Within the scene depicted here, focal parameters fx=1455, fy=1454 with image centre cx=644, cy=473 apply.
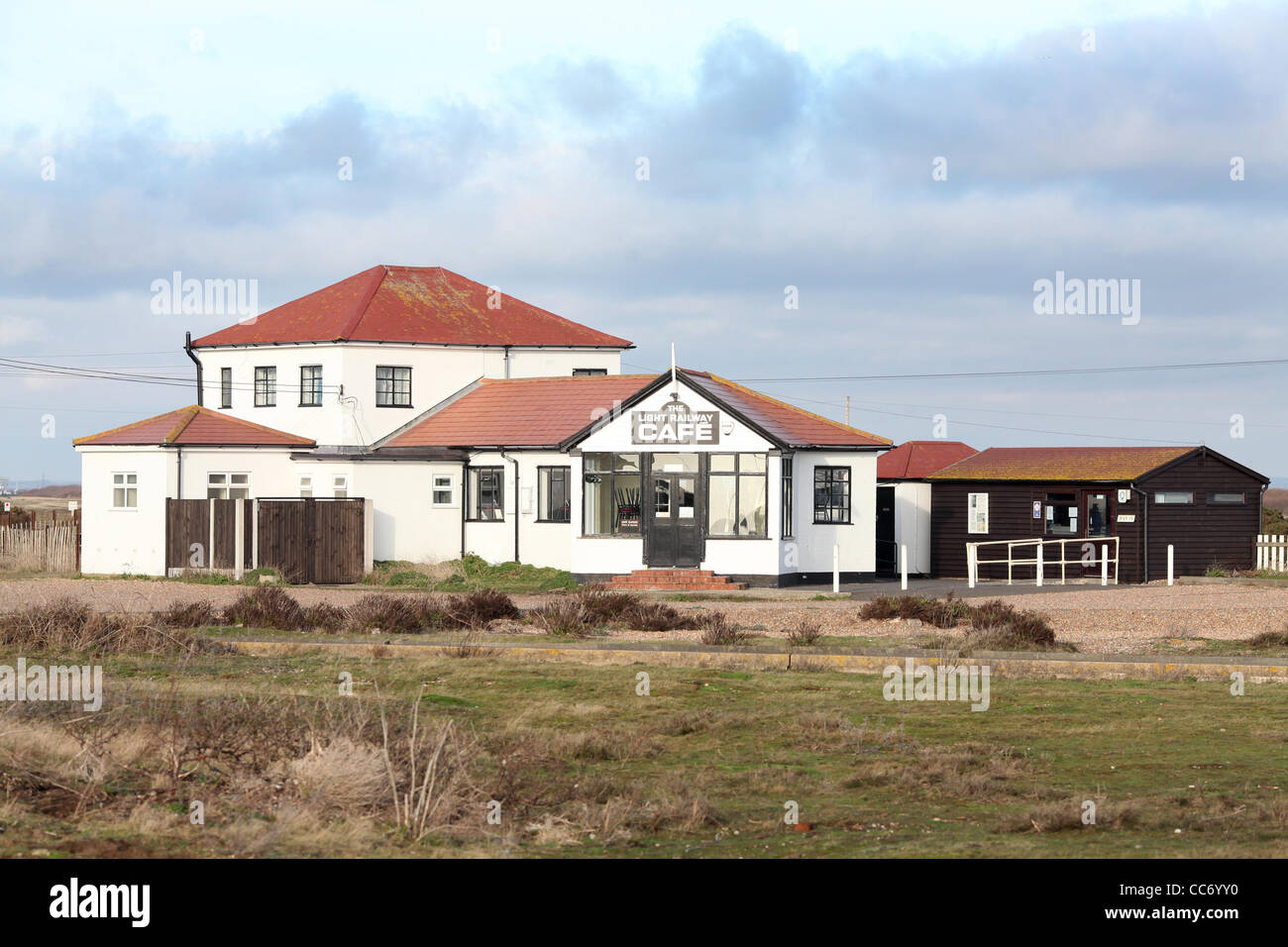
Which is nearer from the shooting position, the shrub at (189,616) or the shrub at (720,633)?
the shrub at (720,633)

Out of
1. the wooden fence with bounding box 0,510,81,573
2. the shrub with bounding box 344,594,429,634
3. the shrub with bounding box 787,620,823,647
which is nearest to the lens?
the shrub with bounding box 787,620,823,647

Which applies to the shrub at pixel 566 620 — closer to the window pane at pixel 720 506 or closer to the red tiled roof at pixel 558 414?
the window pane at pixel 720 506

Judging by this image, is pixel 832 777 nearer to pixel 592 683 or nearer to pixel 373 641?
pixel 592 683

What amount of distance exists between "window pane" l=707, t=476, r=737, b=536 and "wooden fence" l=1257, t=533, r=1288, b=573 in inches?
535

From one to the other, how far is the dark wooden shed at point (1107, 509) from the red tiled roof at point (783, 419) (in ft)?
14.3

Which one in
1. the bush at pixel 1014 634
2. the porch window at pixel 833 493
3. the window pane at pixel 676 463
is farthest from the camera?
the porch window at pixel 833 493

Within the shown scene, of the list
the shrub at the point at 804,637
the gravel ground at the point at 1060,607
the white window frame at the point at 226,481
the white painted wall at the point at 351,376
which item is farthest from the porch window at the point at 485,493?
the shrub at the point at 804,637

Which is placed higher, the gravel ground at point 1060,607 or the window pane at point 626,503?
the window pane at point 626,503

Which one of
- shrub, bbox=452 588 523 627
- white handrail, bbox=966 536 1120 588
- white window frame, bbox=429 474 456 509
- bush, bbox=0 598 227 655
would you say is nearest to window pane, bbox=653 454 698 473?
white window frame, bbox=429 474 456 509

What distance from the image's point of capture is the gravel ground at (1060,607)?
20.6 meters

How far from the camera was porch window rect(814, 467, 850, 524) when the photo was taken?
33.3 m

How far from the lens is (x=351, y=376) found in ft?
127

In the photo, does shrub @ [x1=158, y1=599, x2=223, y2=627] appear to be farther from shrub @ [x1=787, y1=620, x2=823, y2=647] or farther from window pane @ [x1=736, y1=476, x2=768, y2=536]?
window pane @ [x1=736, y1=476, x2=768, y2=536]
